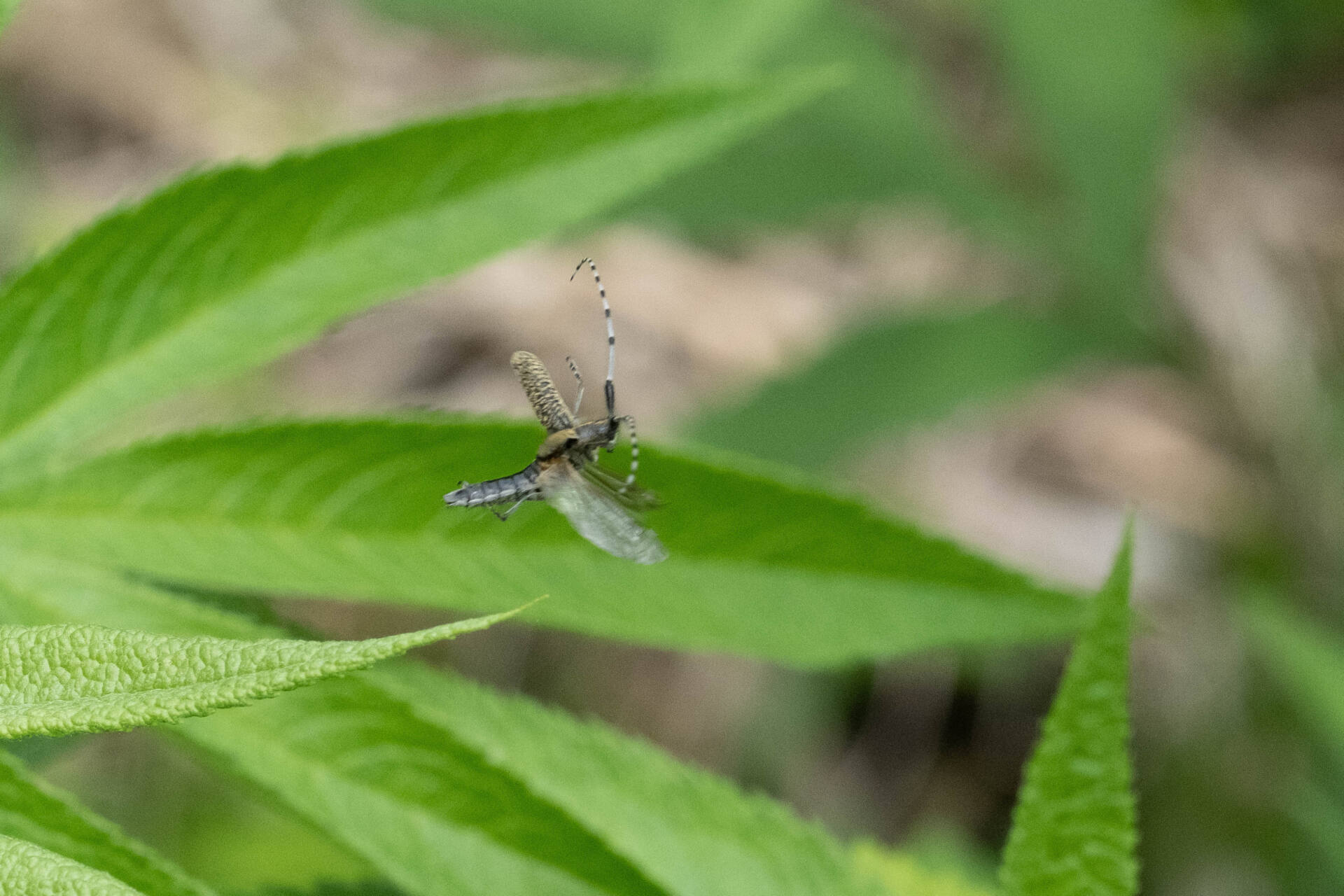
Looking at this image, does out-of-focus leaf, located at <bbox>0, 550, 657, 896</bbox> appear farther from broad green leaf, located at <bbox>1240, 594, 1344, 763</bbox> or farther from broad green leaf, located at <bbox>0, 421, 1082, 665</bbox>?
broad green leaf, located at <bbox>1240, 594, 1344, 763</bbox>

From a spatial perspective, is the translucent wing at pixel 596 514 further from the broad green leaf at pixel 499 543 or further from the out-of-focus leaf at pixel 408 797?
the out-of-focus leaf at pixel 408 797

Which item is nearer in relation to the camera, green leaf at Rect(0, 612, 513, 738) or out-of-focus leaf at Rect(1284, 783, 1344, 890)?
green leaf at Rect(0, 612, 513, 738)

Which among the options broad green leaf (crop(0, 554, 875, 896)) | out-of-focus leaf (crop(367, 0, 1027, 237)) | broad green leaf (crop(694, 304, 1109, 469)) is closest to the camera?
broad green leaf (crop(0, 554, 875, 896))

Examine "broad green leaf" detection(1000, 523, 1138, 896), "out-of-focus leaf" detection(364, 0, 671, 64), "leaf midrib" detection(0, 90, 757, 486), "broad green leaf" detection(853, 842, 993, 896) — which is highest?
"out-of-focus leaf" detection(364, 0, 671, 64)

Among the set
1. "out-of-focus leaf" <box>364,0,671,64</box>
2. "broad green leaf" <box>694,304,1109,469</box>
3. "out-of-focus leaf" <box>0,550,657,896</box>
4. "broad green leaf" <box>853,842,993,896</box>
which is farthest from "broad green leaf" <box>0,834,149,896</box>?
"out-of-focus leaf" <box>364,0,671,64</box>

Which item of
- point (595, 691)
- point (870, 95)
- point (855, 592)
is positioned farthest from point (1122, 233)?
point (855, 592)

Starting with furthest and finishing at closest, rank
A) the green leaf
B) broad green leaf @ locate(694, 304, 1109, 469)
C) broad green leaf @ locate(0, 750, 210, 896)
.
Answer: broad green leaf @ locate(694, 304, 1109, 469), broad green leaf @ locate(0, 750, 210, 896), the green leaf

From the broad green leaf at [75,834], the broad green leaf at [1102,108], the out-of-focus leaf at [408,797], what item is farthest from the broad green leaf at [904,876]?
the broad green leaf at [1102,108]

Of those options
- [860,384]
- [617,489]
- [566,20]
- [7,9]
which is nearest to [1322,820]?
[860,384]
